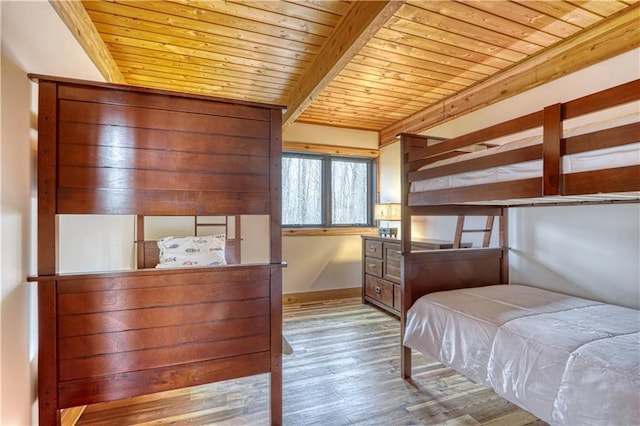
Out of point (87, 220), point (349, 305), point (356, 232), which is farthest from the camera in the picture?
point (356, 232)

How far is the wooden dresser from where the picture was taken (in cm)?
341

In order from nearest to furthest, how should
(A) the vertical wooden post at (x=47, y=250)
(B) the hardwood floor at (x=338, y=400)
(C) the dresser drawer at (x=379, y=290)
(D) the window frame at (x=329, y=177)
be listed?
1. (A) the vertical wooden post at (x=47, y=250)
2. (B) the hardwood floor at (x=338, y=400)
3. (C) the dresser drawer at (x=379, y=290)
4. (D) the window frame at (x=329, y=177)

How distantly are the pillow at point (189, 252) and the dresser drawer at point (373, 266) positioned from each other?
1.88m

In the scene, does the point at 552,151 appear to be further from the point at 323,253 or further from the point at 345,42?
the point at 323,253

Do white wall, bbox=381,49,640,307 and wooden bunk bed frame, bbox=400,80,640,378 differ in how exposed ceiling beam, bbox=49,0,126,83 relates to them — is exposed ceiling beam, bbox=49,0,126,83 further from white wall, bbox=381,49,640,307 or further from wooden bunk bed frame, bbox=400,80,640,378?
white wall, bbox=381,49,640,307

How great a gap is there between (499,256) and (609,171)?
1554mm

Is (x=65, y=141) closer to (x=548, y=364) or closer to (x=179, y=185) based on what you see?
(x=179, y=185)

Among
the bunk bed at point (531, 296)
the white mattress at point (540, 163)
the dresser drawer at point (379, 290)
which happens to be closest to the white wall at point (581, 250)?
the bunk bed at point (531, 296)

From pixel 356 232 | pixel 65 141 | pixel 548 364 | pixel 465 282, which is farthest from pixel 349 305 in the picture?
pixel 65 141

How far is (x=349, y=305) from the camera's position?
13.2 feet

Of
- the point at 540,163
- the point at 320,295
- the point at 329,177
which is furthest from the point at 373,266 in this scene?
the point at 540,163

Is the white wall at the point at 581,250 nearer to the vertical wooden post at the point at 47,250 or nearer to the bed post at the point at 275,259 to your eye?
the bed post at the point at 275,259

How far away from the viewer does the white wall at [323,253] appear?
13.6ft

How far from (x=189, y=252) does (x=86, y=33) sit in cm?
180
